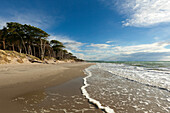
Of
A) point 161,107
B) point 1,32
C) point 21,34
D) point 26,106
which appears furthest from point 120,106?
point 1,32

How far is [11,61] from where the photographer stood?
54.4 feet

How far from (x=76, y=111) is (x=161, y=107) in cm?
326

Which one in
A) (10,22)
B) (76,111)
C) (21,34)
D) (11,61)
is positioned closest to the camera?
(76,111)

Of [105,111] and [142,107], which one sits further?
[142,107]

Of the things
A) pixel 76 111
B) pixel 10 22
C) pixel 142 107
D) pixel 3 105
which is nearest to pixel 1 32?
pixel 10 22

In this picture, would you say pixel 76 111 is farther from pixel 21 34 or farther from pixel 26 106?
pixel 21 34

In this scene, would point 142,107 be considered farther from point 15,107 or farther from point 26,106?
point 15,107

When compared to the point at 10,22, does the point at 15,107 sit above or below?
below

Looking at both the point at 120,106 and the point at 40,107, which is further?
the point at 120,106

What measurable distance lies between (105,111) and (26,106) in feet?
9.07

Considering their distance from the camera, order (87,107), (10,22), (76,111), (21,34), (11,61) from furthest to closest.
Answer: (21,34), (10,22), (11,61), (87,107), (76,111)

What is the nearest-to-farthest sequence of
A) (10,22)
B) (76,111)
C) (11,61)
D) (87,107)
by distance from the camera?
(76,111) → (87,107) → (11,61) → (10,22)

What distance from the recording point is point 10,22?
1048 inches

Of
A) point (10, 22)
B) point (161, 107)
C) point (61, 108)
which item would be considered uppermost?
A: point (10, 22)
